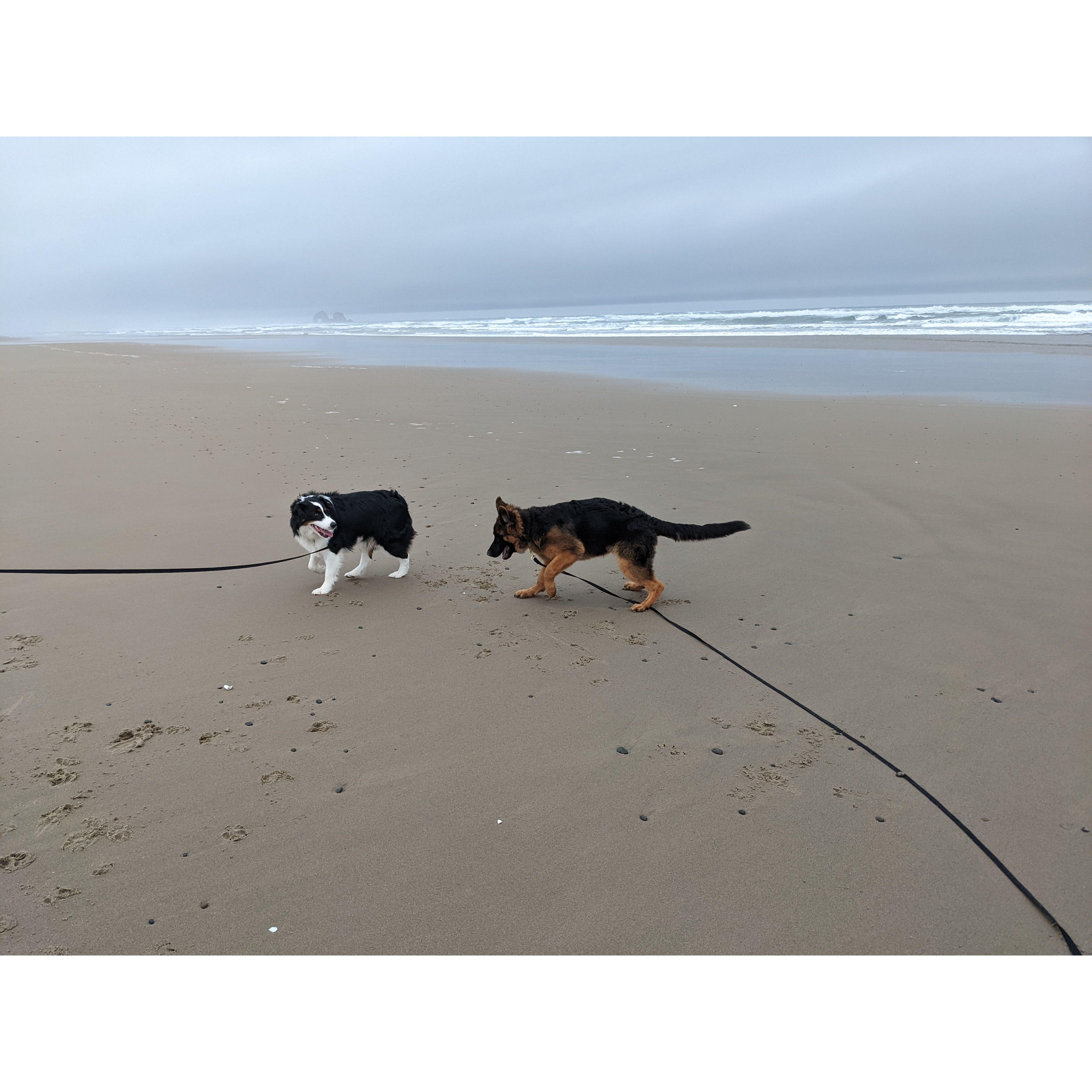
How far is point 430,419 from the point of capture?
1184 cm

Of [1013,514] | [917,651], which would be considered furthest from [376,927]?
[1013,514]

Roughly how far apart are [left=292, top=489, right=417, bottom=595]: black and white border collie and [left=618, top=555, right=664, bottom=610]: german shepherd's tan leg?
5.79ft

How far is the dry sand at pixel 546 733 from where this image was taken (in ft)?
7.70

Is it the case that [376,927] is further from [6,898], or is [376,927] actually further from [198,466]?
[198,466]

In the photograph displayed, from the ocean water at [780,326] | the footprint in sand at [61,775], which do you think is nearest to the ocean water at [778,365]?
the ocean water at [780,326]

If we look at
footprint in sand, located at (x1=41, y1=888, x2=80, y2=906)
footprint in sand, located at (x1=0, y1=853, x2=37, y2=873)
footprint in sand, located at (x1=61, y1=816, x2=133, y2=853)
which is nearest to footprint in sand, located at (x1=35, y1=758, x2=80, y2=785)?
footprint in sand, located at (x1=61, y1=816, x2=133, y2=853)

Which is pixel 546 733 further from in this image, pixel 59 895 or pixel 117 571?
pixel 117 571

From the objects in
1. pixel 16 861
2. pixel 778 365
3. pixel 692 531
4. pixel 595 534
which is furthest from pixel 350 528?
pixel 778 365

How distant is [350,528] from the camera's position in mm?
5172

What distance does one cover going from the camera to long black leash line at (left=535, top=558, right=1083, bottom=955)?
2.29 meters

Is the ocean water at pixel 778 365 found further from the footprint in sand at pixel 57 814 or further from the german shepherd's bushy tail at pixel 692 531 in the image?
the footprint in sand at pixel 57 814

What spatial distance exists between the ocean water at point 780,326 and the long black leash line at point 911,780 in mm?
30938

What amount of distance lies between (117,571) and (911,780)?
5315mm

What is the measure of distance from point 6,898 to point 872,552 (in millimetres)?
5814
